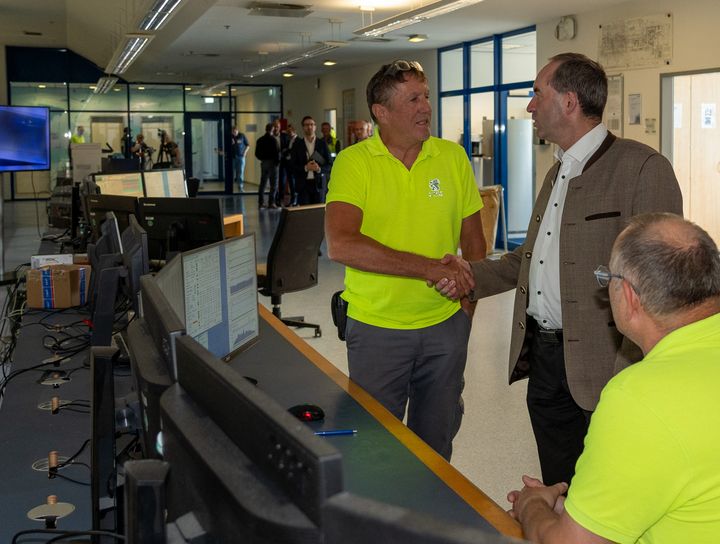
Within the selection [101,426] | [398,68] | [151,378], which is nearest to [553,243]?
[398,68]

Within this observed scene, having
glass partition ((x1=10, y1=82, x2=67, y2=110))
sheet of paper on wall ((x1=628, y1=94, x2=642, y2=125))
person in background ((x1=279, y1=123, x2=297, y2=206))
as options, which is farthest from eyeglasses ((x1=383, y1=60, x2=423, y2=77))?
glass partition ((x1=10, y1=82, x2=67, y2=110))

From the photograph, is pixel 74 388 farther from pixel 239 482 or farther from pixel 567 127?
pixel 239 482

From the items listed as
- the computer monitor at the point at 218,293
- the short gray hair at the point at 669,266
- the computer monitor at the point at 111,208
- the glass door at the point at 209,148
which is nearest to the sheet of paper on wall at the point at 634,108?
the computer monitor at the point at 111,208

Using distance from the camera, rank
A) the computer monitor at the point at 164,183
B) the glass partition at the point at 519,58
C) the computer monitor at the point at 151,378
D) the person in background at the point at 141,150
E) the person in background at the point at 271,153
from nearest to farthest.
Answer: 1. the computer monitor at the point at 151,378
2. the computer monitor at the point at 164,183
3. the glass partition at the point at 519,58
4. the person in background at the point at 271,153
5. the person in background at the point at 141,150

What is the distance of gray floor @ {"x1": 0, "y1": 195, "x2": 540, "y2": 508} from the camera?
370 centimetres

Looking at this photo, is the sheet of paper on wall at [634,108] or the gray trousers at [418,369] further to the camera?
the sheet of paper on wall at [634,108]

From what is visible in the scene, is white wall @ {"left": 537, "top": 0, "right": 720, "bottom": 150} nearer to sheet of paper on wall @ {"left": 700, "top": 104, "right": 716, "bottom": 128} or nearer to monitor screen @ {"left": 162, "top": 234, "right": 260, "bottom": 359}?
sheet of paper on wall @ {"left": 700, "top": 104, "right": 716, "bottom": 128}

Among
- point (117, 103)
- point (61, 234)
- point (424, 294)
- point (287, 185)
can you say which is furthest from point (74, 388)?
point (117, 103)

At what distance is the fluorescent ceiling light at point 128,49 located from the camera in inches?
418

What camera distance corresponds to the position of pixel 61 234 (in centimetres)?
776

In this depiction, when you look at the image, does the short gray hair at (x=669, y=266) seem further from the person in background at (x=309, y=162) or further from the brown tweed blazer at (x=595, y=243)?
the person in background at (x=309, y=162)

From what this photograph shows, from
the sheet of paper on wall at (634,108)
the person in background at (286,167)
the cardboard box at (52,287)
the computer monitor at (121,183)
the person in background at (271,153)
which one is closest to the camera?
the cardboard box at (52,287)

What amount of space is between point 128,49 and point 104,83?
25.6ft

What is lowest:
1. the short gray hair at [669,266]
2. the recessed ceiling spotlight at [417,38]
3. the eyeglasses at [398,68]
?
the short gray hair at [669,266]
